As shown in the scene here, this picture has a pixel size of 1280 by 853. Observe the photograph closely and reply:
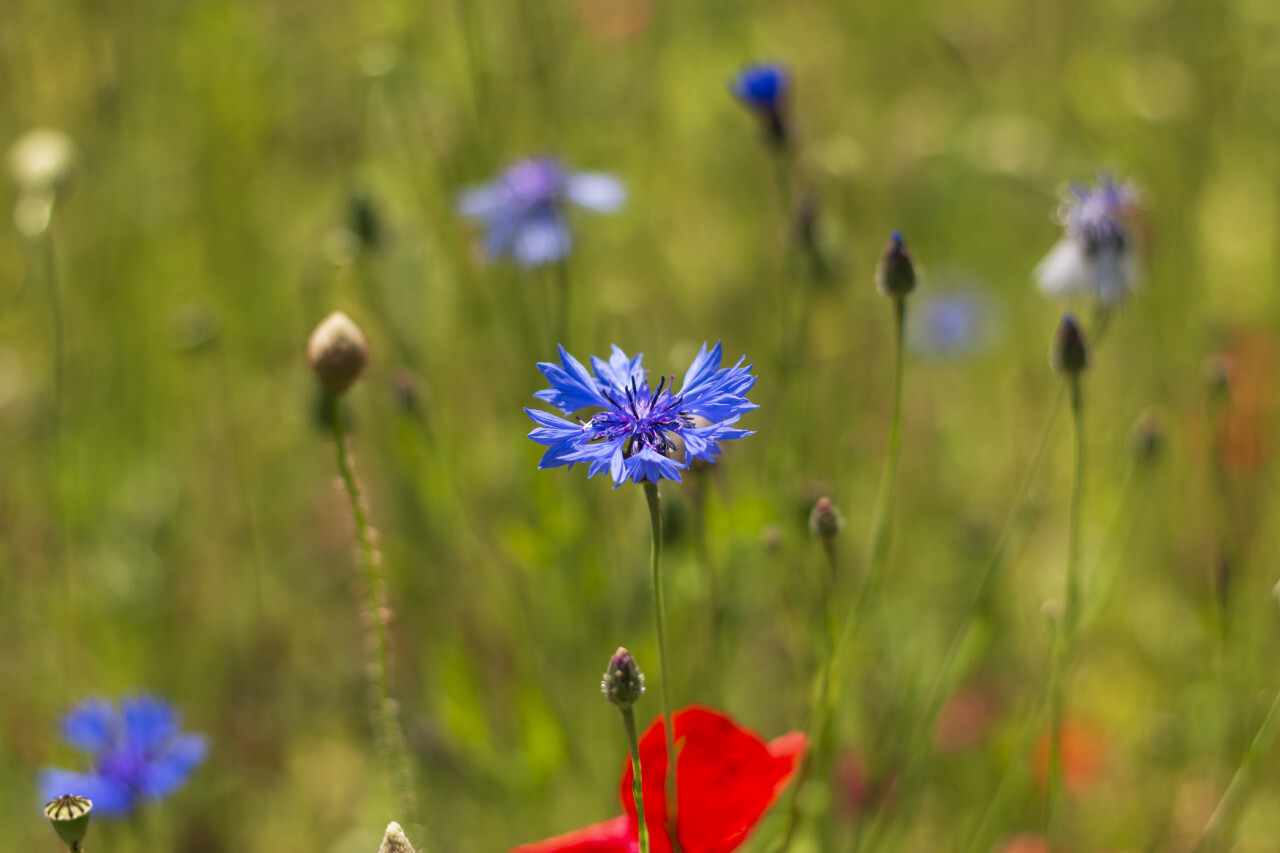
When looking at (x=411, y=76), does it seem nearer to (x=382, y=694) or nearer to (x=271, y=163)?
(x=271, y=163)

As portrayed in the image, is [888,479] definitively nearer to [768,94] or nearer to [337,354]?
[337,354]

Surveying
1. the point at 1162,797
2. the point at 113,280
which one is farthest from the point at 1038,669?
the point at 113,280

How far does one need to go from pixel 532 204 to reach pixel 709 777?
39.3 inches

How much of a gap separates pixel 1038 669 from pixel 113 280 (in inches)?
66.5

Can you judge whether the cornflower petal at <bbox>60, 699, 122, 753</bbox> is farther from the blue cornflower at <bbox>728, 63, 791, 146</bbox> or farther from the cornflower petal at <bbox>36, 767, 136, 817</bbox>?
the blue cornflower at <bbox>728, 63, 791, 146</bbox>

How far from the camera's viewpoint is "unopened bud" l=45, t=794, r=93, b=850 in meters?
0.69

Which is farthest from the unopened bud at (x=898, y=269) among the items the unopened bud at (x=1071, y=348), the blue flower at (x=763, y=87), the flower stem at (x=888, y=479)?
the blue flower at (x=763, y=87)

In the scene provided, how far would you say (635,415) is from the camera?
77 cm

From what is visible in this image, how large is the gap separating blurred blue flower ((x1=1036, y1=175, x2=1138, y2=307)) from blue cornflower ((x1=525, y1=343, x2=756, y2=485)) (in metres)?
0.60

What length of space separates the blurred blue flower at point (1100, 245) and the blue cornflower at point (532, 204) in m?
0.57

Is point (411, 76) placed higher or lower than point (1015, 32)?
lower

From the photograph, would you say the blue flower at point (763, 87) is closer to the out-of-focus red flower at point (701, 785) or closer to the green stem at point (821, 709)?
the green stem at point (821, 709)

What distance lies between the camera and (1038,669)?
1766 mm

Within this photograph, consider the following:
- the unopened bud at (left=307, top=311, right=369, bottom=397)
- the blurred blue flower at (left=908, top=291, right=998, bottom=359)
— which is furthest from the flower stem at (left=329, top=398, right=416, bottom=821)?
the blurred blue flower at (left=908, top=291, right=998, bottom=359)
